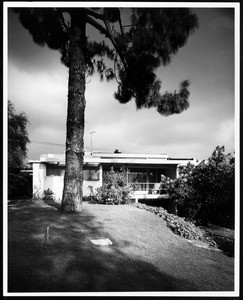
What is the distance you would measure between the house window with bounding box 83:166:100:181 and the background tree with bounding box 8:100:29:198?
13.0 feet

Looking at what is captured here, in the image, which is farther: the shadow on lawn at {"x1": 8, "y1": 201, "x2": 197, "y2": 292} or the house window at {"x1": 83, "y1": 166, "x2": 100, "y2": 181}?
the house window at {"x1": 83, "y1": 166, "x2": 100, "y2": 181}

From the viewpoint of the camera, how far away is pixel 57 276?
377 centimetres

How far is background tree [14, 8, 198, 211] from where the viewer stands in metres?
5.37

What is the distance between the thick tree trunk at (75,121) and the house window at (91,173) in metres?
9.62

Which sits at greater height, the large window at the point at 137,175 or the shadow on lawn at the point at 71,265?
the large window at the point at 137,175

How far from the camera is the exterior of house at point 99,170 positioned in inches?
607

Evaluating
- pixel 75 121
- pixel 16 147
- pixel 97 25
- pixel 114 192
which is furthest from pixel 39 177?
pixel 97 25

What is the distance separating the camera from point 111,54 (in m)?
7.54

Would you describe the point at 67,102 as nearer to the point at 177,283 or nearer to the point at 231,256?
the point at 177,283

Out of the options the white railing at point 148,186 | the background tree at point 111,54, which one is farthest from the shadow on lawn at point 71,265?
the white railing at point 148,186

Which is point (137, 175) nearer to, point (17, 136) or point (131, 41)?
point (17, 136)

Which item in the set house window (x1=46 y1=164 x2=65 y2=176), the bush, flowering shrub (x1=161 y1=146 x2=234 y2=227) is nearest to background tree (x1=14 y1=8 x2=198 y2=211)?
the bush

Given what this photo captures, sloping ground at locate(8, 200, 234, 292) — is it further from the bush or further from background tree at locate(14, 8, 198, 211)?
the bush

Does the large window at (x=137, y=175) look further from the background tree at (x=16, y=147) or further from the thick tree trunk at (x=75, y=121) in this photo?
the thick tree trunk at (x=75, y=121)
